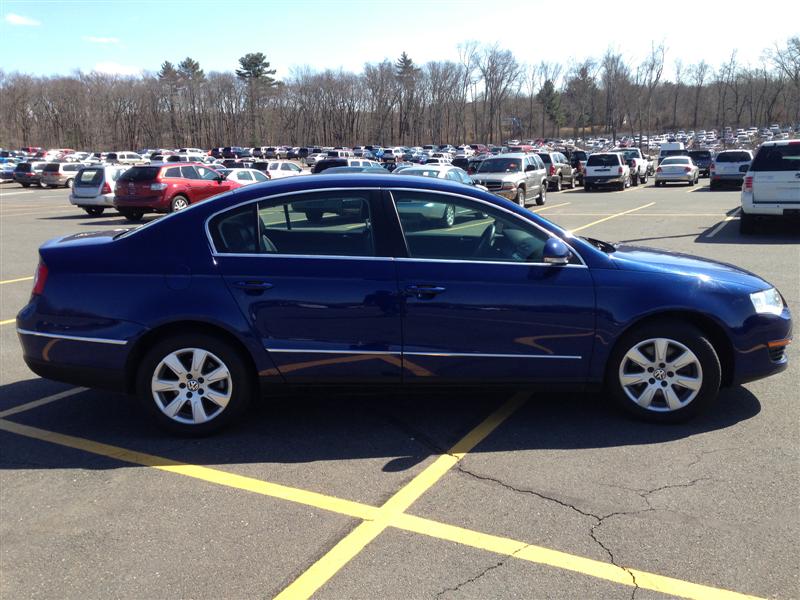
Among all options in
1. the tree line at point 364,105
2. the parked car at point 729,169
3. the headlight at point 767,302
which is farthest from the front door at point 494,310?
the tree line at point 364,105

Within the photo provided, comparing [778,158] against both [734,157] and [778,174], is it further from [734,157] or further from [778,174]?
[734,157]

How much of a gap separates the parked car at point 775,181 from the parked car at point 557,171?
685 inches

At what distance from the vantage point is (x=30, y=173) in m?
42.3

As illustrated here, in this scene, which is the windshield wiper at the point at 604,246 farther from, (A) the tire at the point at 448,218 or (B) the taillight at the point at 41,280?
(B) the taillight at the point at 41,280

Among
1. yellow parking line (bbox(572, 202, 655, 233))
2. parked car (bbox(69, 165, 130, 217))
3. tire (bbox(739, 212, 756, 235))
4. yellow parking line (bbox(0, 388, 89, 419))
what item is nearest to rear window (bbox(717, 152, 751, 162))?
yellow parking line (bbox(572, 202, 655, 233))

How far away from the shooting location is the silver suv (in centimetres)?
2125

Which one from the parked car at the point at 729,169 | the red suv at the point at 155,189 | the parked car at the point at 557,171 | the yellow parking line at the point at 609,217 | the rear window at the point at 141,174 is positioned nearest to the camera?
the yellow parking line at the point at 609,217

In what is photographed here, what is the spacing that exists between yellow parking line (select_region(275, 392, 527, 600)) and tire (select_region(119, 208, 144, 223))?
18441 mm

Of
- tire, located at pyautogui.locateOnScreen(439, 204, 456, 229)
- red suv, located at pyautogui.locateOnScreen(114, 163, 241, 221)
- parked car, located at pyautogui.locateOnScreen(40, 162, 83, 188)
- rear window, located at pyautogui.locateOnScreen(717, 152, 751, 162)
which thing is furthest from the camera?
parked car, located at pyautogui.locateOnScreen(40, 162, 83, 188)

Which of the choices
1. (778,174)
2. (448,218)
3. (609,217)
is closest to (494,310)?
(448,218)

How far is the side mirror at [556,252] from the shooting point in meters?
4.30

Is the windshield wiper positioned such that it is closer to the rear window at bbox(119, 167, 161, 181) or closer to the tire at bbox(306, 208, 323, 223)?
the tire at bbox(306, 208, 323, 223)

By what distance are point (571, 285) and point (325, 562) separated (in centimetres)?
229

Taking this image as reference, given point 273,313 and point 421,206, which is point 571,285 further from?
point 273,313
